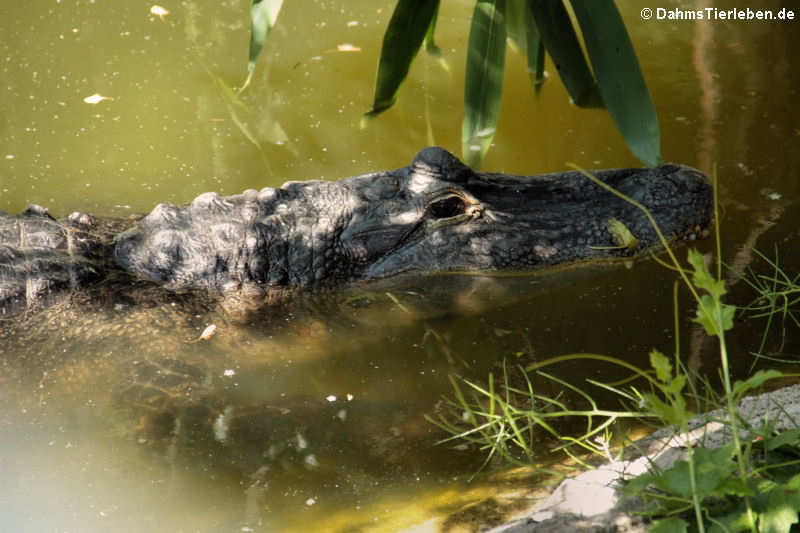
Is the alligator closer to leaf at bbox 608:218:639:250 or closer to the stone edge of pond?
leaf at bbox 608:218:639:250

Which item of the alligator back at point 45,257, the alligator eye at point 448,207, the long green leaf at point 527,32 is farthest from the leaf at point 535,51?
the alligator back at point 45,257

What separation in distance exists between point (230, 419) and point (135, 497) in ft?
1.90

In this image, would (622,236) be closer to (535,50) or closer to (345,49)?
(535,50)

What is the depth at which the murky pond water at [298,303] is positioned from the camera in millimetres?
3361

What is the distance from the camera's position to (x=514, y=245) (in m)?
4.86

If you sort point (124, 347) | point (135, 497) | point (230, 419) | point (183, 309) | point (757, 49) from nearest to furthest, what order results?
point (135, 497)
point (230, 419)
point (124, 347)
point (183, 309)
point (757, 49)

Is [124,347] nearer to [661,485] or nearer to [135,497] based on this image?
[135,497]

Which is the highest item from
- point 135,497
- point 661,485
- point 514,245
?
point 661,485

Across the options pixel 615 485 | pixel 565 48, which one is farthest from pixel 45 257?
pixel 615 485

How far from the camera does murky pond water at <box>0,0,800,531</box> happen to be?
132 inches

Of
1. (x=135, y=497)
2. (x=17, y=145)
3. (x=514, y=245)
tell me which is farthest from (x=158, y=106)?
(x=135, y=497)

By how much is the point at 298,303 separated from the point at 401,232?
0.71 m

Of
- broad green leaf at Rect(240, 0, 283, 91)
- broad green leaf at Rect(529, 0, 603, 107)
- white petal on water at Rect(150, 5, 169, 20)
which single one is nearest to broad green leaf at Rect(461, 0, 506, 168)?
broad green leaf at Rect(529, 0, 603, 107)

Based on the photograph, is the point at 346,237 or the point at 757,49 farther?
the point at 757,49
